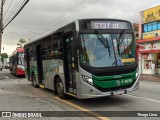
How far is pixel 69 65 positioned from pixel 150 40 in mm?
25312

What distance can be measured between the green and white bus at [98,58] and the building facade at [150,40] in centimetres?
2352

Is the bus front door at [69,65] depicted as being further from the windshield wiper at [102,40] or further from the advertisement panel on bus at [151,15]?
the advertisement panel on bus at [151,15]

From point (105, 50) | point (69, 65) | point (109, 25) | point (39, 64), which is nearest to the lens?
point (105, 50)

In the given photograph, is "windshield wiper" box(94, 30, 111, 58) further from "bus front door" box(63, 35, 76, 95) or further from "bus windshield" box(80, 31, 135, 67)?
"bus front door" box(63, 35, 76, 95)

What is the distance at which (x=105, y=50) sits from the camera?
9.99 m

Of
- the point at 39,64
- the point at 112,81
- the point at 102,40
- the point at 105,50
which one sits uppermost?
the point at 102,40

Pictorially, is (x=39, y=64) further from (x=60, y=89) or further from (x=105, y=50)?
(x=105, y=50)

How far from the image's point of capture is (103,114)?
890 cm

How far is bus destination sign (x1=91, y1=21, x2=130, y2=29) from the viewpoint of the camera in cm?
1021

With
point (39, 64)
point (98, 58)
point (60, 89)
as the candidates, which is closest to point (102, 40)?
point (98, 58)

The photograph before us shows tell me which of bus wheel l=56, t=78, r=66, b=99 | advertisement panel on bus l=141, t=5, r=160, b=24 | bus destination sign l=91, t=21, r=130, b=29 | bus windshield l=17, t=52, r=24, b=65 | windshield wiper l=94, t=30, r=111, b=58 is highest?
advertisement panel on bus l=141, t=5, r=160, b=24

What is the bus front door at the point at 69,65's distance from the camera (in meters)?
10.6

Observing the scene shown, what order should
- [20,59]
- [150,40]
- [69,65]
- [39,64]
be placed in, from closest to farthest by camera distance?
[69,65], [39,64], [20,59], [150,40]

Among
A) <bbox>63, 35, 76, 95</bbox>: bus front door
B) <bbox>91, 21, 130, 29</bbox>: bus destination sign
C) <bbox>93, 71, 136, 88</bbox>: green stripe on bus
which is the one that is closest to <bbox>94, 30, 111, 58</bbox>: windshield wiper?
<bbox>91, 21, 130, 29</bbox>: bus destination sign
